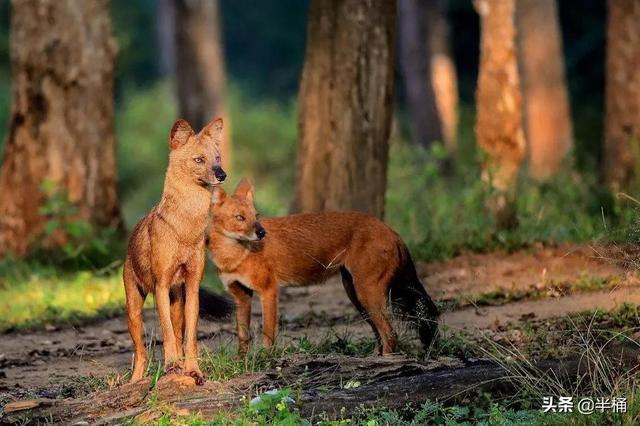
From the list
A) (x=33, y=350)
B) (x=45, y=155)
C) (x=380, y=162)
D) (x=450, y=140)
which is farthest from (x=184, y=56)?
(x=33, y=350)

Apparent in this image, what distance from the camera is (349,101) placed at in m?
11.6

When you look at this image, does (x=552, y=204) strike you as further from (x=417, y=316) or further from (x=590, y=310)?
(x=417, y=316)

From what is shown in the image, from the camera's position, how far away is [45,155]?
43.2 feet

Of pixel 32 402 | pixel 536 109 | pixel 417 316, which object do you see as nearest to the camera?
pixel 32 402

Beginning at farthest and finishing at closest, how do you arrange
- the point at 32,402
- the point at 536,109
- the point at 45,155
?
the point at 536,109, the point at 45,155, the point at 32,402

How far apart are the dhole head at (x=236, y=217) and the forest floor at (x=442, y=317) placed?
0.70 meters

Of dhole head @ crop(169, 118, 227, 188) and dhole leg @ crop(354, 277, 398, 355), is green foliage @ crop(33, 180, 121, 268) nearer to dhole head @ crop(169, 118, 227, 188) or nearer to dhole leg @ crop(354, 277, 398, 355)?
dhole leg @ crop(354, 277, 398, 355)

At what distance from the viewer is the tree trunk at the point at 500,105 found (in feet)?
42.4

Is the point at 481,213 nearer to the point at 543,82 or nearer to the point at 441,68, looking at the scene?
the point at 543,82

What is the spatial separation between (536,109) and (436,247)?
855 centimetres

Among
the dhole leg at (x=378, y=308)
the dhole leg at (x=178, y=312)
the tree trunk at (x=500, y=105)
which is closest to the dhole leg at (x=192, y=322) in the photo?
the dhole leg at (x=178, y=312)

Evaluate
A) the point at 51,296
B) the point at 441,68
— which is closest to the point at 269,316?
the point at 51,296

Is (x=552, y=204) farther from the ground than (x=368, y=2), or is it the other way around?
(x=368, y=2)

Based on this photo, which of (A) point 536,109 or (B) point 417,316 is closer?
(B) point 417,316
